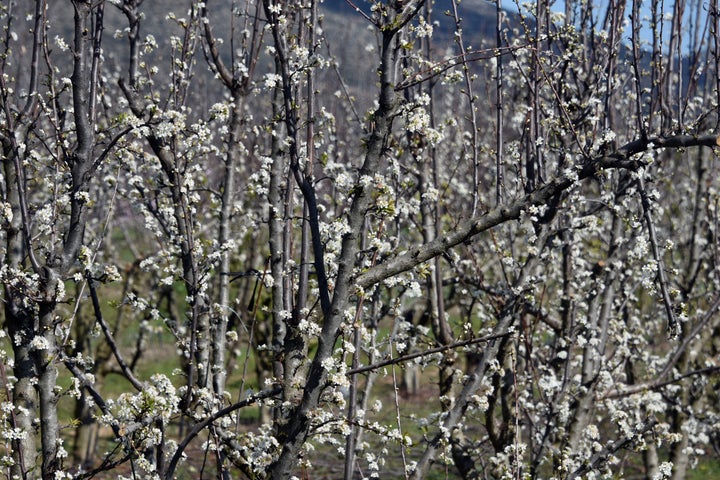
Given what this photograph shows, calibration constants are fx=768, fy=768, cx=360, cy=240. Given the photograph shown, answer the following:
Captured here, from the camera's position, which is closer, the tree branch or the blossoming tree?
the tree branch

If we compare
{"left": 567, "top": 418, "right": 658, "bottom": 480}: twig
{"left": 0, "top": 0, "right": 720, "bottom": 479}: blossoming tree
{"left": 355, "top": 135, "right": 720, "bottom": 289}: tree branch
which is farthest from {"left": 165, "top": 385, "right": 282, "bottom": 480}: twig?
{"left": 567, "top": 418, "right": 658, "bottom": 480}: twig

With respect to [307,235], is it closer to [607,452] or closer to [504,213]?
[504,213]

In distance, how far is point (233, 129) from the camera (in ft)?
18.9

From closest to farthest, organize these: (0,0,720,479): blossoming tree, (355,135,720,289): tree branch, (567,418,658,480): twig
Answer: (355,135,720,289): tree branch, (0,0,720,479): blossoming tree, (567,418,658,480): twig

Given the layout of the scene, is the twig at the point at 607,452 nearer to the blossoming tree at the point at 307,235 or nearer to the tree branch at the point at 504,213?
the blossoming tree at the point at 307,235

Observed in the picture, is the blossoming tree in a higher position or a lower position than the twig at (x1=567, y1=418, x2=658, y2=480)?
higher

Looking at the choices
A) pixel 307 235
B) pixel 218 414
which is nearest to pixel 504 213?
pixel 307 235

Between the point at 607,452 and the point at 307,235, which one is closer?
the point at 307,235

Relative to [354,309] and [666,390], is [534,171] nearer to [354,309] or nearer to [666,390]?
[354,309]

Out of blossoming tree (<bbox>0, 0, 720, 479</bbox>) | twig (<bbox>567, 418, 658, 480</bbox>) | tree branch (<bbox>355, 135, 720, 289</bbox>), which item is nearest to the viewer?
tree branch (<bbox>355, 135, 720, 289</bbox>)

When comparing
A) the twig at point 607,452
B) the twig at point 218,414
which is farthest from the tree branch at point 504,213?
the twig at point 607,452

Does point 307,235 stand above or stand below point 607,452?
above

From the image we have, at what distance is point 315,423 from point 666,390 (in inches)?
264

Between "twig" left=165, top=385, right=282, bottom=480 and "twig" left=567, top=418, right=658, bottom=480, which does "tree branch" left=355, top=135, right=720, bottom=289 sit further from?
"twig" left=567, top=418, right=658, bottom=480
